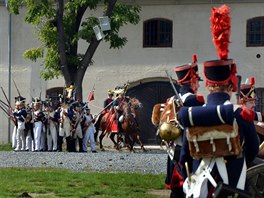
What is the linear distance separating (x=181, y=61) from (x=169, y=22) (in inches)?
65.7

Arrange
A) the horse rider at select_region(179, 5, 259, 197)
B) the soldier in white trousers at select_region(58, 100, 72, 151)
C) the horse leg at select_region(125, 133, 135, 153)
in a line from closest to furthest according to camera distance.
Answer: the horse rider at select_region(179, 5, 259, 197)
the soldier in white trousers at select_region(58, 100, 72, 151)
the horse leg at select_region(125, 133, 135, 153)

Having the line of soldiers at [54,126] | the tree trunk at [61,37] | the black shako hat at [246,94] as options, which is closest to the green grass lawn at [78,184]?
the black shako hat at [246,94]

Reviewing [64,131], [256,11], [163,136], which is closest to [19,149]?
[64,131]

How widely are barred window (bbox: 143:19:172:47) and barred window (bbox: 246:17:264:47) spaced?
3.11m

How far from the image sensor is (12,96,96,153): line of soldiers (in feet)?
82.9

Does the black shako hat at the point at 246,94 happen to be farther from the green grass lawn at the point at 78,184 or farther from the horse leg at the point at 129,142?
the horse leg at the point at 129,142

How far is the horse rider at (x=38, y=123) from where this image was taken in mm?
25375

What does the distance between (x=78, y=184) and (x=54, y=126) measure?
1203cm

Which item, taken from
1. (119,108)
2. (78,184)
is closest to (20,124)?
(119,108)

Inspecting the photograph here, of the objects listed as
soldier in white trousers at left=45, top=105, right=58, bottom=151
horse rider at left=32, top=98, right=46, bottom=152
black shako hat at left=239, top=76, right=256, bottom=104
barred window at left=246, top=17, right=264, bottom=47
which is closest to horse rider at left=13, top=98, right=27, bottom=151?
horse rider at left=32, top=98, right=46, bottom=152

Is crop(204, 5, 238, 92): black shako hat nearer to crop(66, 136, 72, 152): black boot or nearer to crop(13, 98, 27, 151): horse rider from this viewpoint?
crop(66, 136, 72, 152): black boot

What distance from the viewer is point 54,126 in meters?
25.7

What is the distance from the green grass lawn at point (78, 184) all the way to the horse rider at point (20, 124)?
9.40m

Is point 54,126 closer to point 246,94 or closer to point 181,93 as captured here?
point 246,94
